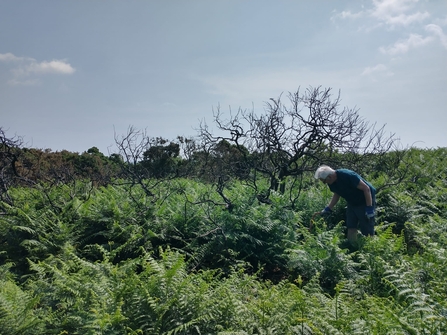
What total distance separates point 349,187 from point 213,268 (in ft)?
9.32

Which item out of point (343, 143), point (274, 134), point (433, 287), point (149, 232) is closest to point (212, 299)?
point (433, 287)

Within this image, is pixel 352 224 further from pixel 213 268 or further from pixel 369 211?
pixel 213 268

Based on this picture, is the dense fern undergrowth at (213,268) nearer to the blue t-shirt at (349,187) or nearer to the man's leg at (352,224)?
the man's leg at (352,224)

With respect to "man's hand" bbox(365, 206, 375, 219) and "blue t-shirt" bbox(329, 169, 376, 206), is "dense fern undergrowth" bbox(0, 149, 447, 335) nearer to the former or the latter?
"man's hand" bbox(365, 206, 375, 219)

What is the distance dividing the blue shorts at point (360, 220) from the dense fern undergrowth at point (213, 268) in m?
0.26

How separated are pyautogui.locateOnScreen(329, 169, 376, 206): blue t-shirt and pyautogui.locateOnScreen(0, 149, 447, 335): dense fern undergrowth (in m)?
0.66

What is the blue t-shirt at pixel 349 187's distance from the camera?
6910mm

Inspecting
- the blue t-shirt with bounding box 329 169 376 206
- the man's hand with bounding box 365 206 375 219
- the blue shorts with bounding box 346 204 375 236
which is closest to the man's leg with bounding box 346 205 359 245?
the blue shorts with bounding box 346 204 375 236

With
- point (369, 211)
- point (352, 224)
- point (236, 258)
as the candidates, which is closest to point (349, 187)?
point (369, 211)

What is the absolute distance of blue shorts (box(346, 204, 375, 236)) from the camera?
7.04 m

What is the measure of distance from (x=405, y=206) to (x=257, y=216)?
4028mm

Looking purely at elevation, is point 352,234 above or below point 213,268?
above

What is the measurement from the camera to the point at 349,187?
7.05m

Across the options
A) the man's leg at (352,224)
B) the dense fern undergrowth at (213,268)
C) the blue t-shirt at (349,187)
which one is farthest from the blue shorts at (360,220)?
the dense fern undergrowth at (213,268)
